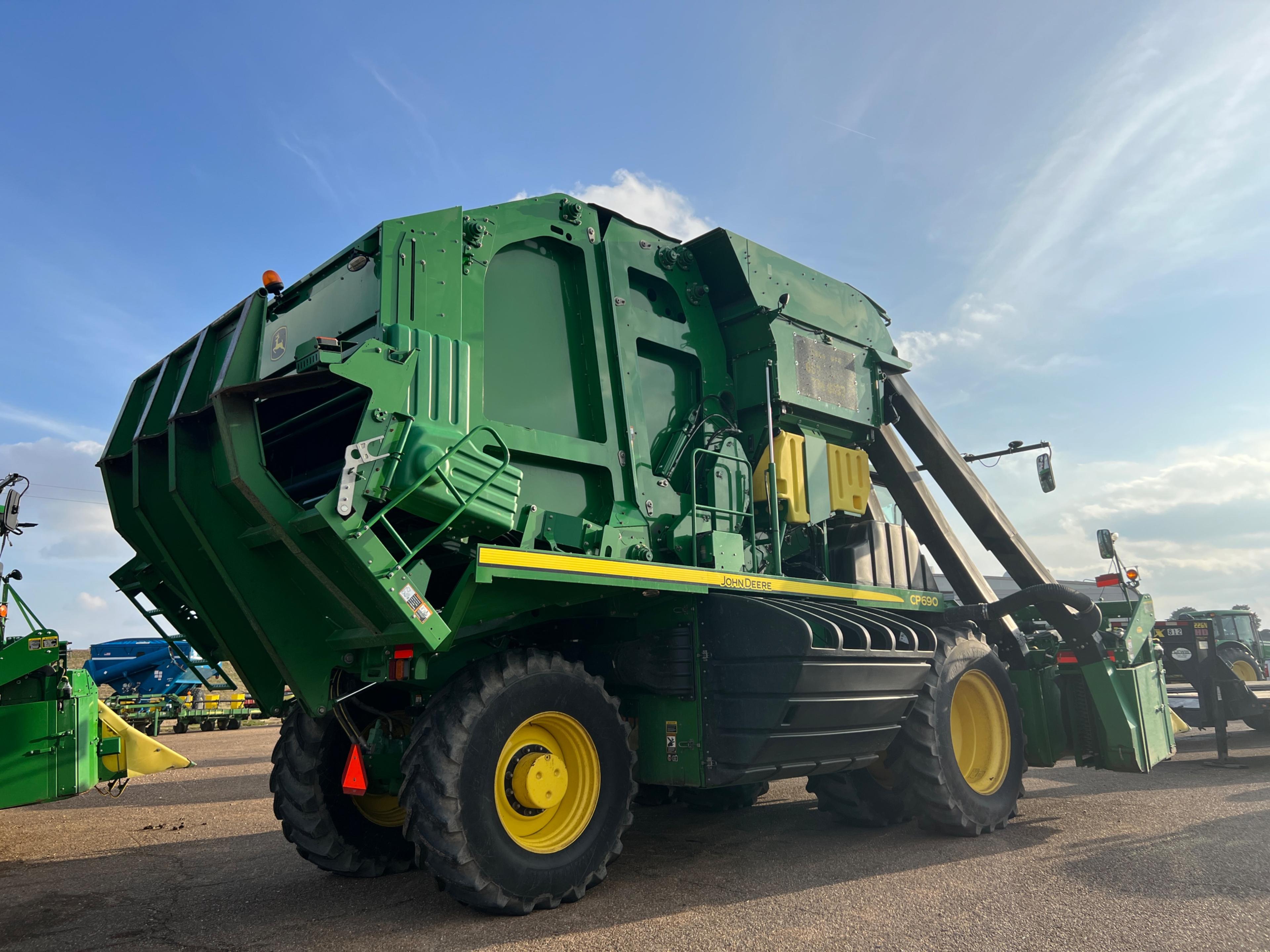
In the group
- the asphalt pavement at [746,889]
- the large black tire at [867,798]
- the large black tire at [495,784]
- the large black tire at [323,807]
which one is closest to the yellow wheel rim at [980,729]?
the asphalt pavement at [746,889]

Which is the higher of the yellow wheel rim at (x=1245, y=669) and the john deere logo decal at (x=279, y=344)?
the john deere logo decal at (x=279, y=344)

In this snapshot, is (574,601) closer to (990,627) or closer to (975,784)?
(975,784)

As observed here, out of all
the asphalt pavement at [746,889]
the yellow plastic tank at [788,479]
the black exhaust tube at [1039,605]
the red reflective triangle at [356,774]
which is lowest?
the asphalt pavement at [746,889]

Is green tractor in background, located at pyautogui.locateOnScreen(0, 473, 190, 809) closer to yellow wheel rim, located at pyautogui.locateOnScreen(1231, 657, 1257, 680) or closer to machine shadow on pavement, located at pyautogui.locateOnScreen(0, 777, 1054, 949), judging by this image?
machine shadow on pavement, located at pyautogui.locateOnScreen(0, 777, 1054, 949)

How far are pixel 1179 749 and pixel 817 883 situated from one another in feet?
35.1

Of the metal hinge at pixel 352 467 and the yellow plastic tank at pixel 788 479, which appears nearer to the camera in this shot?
the metal hinge at pixel 352 467

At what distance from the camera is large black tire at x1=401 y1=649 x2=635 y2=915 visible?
4.48m

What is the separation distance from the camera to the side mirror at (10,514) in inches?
297

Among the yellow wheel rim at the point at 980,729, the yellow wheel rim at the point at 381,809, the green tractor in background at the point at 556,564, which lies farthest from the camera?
the yellow wheel rim at the point at 980,729

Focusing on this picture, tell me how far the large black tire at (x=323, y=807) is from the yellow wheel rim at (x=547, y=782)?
1.65 meters

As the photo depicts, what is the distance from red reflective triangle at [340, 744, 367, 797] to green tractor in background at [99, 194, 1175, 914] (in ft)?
0.04

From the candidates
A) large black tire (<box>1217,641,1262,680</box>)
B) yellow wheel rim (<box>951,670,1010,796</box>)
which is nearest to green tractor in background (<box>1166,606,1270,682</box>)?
large black tire (<box>1217,641,1262,680</box>)

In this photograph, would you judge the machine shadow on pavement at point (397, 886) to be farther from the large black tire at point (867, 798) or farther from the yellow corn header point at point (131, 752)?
the yellow corn header point at point (131, 752)

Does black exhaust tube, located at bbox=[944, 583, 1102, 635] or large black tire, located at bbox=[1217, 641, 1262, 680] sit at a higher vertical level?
black exhaust tube, located at bbox=[944, 583, 1102, 635]
